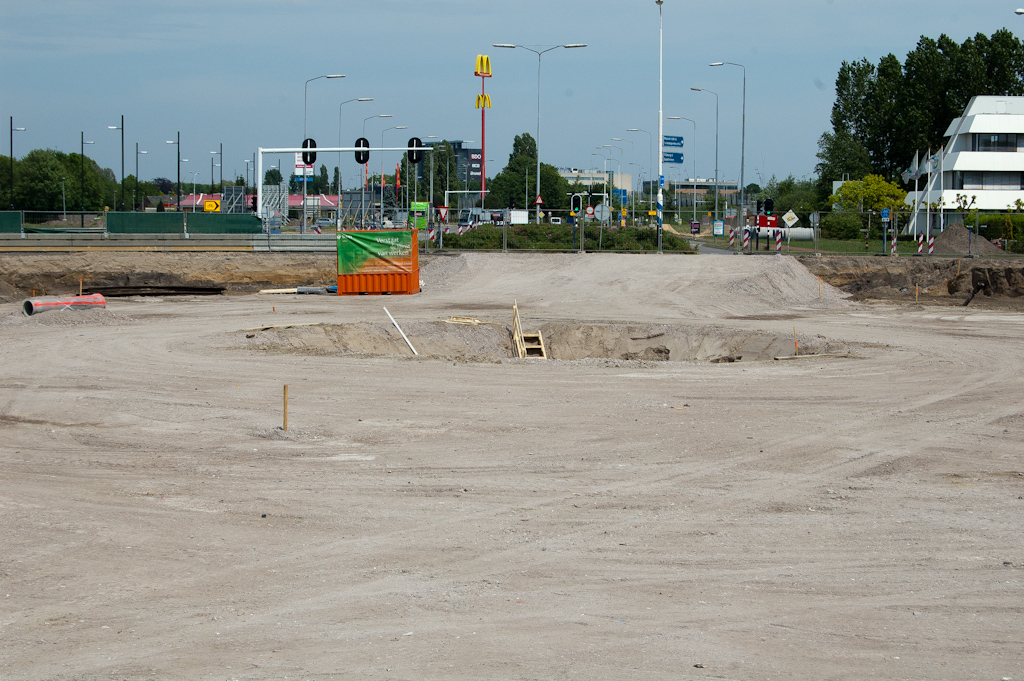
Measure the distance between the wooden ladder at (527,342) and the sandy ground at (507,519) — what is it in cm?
632

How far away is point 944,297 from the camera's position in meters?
32.9

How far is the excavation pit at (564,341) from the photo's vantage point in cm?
2159

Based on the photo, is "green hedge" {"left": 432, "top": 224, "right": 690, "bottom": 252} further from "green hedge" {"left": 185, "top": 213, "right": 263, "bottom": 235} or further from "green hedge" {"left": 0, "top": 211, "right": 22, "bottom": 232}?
"green hedge" {"left": 0, "top": 211, "right": 22, "bottom": 232}

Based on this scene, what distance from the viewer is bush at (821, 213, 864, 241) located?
62.5m

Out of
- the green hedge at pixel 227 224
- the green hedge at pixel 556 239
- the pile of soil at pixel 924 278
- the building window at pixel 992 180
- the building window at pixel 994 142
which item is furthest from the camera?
the building window at pixel 992 180

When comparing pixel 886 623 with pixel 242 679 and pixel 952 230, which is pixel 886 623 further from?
pixel 952 230

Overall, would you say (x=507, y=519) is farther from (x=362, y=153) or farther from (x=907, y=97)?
(x=907, y=97)

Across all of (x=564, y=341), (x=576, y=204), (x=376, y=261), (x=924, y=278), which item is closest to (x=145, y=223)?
(x=376, y=261)

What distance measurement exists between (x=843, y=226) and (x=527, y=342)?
45486 millimetres

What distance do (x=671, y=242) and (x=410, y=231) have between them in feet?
74.3

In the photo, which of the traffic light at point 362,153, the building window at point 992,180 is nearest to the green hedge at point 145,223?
the traffic light at point 362,153

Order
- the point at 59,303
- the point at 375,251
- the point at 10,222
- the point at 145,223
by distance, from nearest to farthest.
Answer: the point at 59,303, the point at 375,251, the point at 10,222, the point at 145,223

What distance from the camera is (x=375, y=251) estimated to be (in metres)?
31.4

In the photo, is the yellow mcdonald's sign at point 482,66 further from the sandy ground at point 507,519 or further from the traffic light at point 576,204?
the sandy ground at point 507,519
